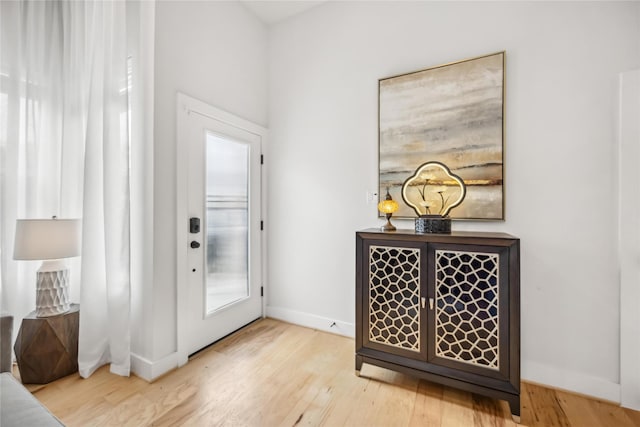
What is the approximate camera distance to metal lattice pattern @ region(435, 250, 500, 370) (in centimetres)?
168

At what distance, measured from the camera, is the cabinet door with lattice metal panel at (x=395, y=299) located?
186 centimetres

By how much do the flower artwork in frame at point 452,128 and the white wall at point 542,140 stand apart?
0.08 meters

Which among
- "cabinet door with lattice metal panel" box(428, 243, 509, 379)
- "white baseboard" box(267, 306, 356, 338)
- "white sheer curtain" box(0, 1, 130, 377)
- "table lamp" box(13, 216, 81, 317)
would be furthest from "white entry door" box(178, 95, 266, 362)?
"cabinet door with lattice metal panel" box(428, 243, 509, 379)

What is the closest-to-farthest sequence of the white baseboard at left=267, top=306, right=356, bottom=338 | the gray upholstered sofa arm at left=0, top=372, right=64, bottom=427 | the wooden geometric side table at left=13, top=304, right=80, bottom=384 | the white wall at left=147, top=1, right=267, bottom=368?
the gray upholstered sofa arm at left=0, top=372, right=64, bottom=427 < the wooden geometric side table at left=13, top=304, right=80, bottom=384 < the white wall at left=147, top=1, right=267, bottom=368 < the white baseboard at left=267, top=306, right=356, bottom=338

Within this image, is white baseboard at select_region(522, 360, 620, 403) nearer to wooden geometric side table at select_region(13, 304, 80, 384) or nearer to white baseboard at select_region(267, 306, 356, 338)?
white baseboard at select_region(267, 306, 356, 338)

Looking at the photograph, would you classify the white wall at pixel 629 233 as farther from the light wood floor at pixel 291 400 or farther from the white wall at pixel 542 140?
the light wood floor at pixel 291 400

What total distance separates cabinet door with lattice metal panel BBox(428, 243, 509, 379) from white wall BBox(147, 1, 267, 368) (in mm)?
1837

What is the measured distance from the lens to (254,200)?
2.88 metres

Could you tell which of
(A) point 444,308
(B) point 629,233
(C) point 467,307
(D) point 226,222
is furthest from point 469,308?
(D) point 226,222

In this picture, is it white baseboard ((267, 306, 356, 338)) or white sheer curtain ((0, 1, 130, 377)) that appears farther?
white baseboard ((267, 306, 356, 338))

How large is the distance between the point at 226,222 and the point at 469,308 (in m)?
2.02

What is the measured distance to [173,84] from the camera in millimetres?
2105

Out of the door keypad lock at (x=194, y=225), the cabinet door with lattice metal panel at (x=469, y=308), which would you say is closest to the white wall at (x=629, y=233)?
the cabinet door with lattice metal panel at (x=469, y=308)

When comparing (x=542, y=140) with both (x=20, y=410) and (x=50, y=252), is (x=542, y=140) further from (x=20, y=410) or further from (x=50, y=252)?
(x=50, y=252)
